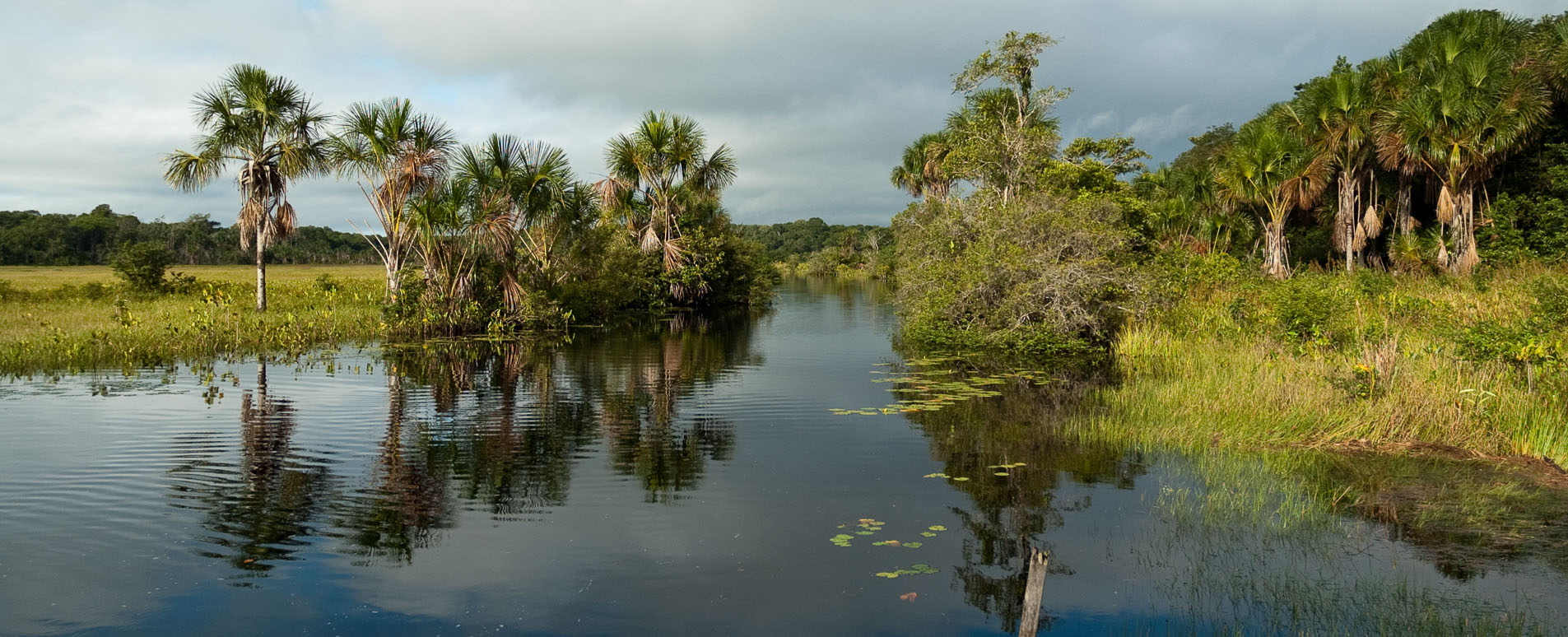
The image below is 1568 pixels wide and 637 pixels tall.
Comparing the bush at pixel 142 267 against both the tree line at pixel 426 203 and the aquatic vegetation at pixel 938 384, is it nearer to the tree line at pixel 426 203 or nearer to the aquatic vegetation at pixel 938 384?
the tree line at pixel 426 203

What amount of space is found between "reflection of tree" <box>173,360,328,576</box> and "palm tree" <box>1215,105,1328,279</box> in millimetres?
36801

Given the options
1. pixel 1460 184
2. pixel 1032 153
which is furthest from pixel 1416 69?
pixel 1032 153

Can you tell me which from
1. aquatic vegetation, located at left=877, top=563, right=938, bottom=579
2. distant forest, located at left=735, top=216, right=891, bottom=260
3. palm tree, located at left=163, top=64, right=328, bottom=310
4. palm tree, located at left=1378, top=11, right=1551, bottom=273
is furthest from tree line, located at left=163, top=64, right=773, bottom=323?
distant forest, located at left=735, top=216, right=891, bottom=260

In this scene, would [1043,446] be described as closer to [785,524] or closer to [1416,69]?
[785,524]

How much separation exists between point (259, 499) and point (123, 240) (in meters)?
79.6

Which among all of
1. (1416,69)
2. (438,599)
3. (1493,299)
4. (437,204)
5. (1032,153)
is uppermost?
(1416,69)

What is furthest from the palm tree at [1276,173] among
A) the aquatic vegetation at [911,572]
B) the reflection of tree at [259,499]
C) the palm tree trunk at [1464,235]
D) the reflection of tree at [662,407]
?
the reflection of tree at [259,499]

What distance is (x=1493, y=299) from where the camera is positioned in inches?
728

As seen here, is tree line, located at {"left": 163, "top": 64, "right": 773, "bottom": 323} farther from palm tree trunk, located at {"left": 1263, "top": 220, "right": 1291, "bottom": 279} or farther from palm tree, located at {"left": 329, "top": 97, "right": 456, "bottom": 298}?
palm tree trunk, located at {"left": 1263, "top": 220, "right": 1291, "bottom": 279}

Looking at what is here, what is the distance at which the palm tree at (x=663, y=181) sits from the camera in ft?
131

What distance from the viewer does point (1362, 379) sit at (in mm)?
12062

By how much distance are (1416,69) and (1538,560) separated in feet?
114

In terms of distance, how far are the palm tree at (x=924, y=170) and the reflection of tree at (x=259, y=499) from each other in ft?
128

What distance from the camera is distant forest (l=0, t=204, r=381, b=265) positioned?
7230cm
